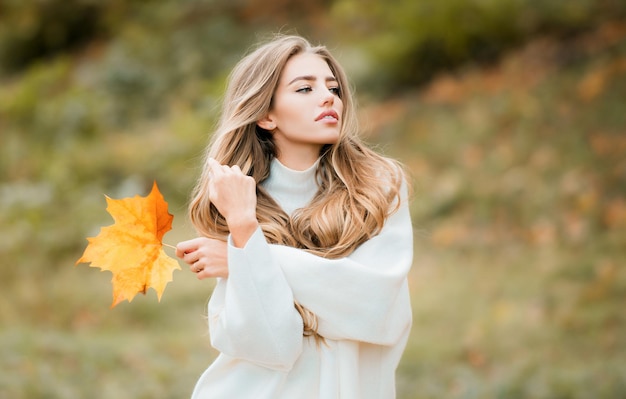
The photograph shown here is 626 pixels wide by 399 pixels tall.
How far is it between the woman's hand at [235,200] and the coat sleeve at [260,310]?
37mm

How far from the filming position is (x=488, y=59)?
8.98m

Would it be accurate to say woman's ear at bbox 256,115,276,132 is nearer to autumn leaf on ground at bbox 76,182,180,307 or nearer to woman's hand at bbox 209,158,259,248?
woman's hand at bbox 209,158,259,248

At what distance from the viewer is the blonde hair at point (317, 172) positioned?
245cm

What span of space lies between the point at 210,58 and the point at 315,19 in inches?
56.2

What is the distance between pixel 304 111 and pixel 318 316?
2.16 ft

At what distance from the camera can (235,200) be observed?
2.31 metres

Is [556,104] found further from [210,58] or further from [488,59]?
[210,58]

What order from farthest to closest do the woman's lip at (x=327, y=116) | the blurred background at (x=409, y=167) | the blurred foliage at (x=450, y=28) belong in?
the blurred foliage at (x=450, y=28) < the blurred background at (x=409, y=167) < the woman's lip at (x=327, y=116)

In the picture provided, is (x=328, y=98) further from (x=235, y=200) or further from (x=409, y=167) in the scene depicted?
(x=409, y=167)

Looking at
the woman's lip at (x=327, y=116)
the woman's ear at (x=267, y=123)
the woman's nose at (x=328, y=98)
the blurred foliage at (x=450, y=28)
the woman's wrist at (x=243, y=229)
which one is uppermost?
the woman's nose at (x=328, y=98)

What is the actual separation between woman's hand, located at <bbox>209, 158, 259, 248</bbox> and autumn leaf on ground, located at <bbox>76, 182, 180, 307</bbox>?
20cm

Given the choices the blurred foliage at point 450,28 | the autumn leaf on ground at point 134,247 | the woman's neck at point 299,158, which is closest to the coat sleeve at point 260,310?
the autumn leaf on ground at point 134,247

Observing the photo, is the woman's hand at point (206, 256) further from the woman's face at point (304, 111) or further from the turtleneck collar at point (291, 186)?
the woman's face at point (304, 111)

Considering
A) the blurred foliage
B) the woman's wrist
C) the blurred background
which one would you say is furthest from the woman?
the blurred foliage
